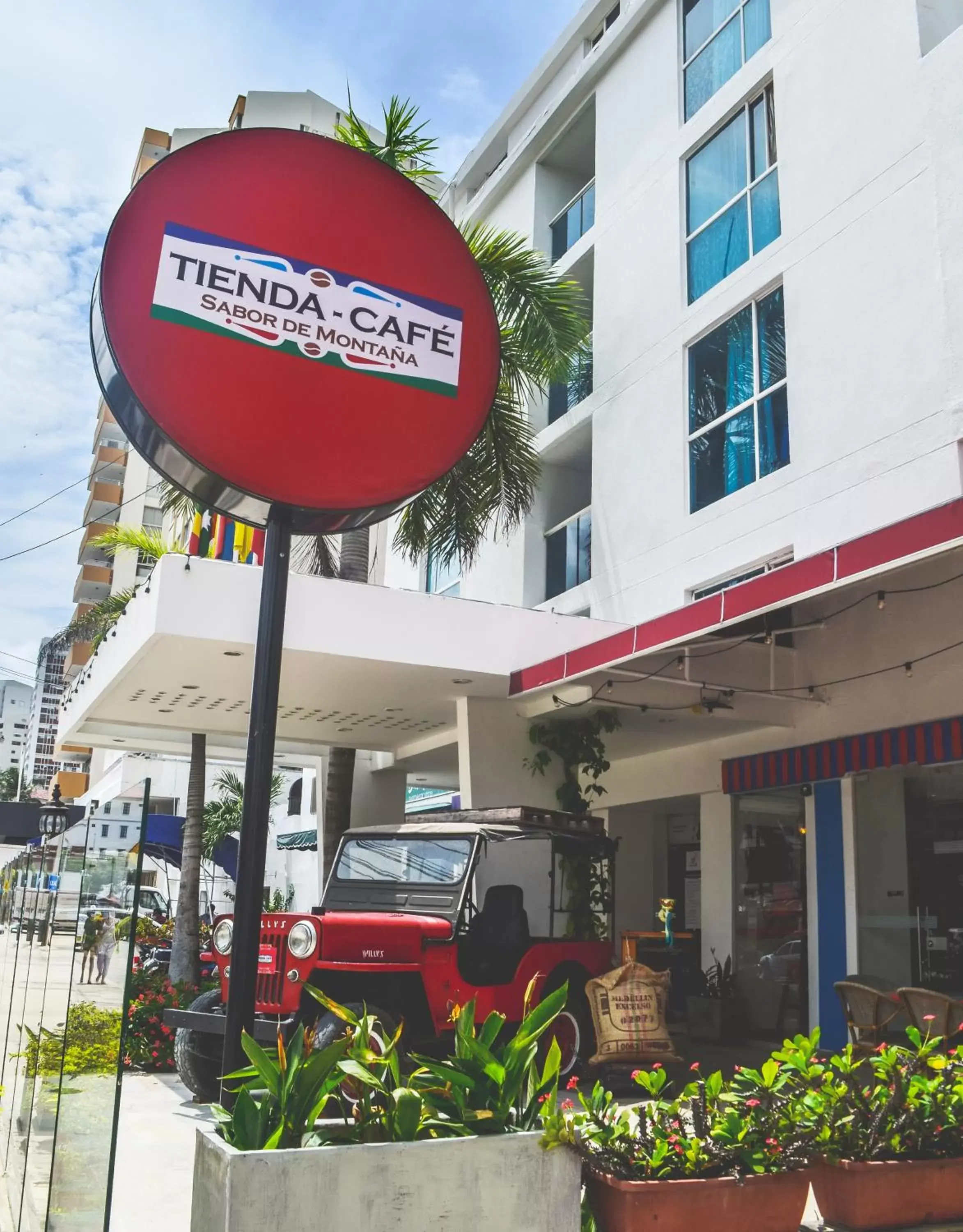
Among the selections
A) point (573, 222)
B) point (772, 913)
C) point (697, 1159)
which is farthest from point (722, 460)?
point (697, 1159)

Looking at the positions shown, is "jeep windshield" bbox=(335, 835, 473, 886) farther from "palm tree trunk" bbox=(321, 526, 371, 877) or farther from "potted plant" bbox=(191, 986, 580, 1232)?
"palm tree trunk" bbox=(321, 526, 371, 877)

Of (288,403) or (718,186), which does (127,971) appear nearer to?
(288,403)

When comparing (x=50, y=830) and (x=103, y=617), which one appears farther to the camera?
(x=103, y=617)

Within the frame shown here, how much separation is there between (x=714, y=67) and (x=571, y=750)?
8719mm

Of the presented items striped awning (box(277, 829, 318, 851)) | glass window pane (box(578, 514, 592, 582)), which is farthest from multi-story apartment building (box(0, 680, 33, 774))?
glass window pane (box(578, 514, 592, 582))

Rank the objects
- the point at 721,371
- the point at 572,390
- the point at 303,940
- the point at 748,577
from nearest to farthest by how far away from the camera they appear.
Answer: the point at 303,940, the point at 748,577, the point at 721,371, the point at 572,390

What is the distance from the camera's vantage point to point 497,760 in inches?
478

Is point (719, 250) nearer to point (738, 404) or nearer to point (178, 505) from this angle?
point (738, 404)

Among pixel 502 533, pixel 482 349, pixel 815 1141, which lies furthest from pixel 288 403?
pixel 502 533

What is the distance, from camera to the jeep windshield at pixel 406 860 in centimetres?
884

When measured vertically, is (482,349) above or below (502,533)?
below

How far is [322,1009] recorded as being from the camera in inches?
306

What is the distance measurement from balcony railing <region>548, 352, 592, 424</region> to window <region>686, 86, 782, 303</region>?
87.9 inches

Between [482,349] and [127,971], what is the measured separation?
3.02 m
